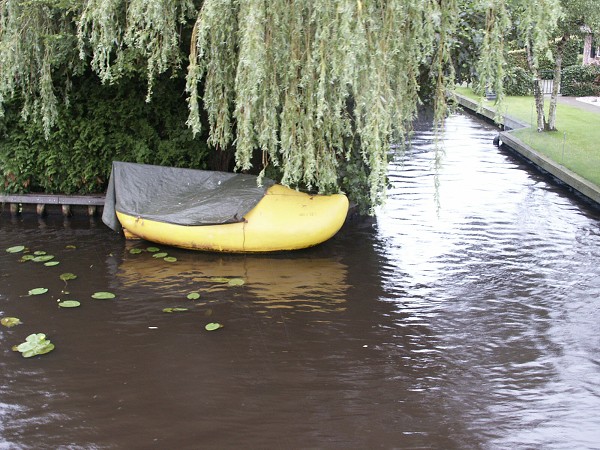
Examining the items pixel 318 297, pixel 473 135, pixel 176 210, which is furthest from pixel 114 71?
pixel 473 135

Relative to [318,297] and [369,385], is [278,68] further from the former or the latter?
[369,385]

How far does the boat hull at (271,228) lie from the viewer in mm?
10484

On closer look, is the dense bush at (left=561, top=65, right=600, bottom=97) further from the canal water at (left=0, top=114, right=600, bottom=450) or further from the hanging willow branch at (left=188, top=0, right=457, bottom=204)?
the hanging willow branch at (left=188, top=0, right=457, bottom=204)

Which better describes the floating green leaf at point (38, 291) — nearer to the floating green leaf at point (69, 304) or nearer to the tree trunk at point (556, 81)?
the floating green leaf at point (69, 304)

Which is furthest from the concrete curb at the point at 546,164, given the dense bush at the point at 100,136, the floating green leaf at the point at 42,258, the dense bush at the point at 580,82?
the dense bush at the point at 580,82

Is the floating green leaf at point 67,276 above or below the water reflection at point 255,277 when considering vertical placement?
above

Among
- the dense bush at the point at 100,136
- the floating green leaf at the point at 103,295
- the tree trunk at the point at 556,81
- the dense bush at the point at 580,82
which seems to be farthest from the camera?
the dense bush at the point at 580,82

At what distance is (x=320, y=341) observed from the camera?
770cm

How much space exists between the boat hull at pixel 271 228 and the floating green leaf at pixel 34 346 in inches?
132

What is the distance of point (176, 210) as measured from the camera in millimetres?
10805

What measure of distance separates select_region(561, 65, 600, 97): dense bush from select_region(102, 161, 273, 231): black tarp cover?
23621 mm

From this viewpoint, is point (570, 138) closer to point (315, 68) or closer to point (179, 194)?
point (179, 194)

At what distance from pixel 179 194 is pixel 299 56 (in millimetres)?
3920

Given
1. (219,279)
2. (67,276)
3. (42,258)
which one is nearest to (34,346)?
(67,276)
